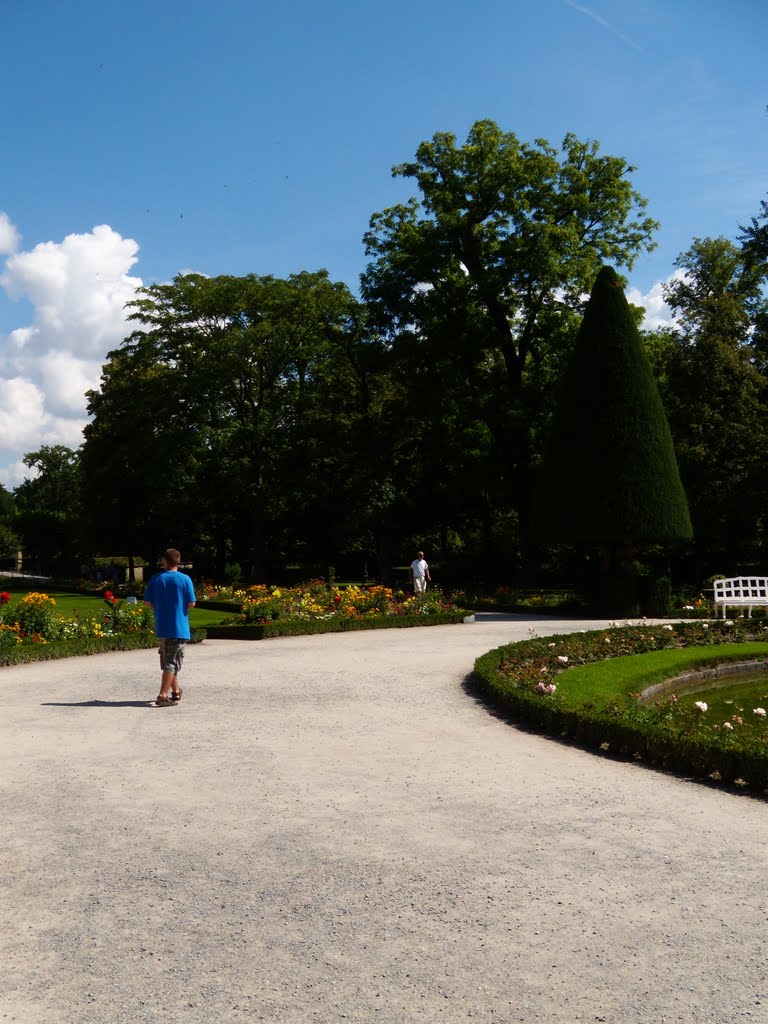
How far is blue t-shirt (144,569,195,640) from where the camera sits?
10562 mm

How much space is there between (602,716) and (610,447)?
14.3m

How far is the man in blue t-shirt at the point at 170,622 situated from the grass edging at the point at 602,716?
351 centimetres

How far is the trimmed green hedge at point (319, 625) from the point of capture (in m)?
18.1

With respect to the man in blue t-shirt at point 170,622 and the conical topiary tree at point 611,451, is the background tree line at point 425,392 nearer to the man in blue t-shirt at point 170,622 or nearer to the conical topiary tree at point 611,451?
the conical topiary tree at point 611,451

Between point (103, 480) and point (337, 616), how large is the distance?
88.3 feet

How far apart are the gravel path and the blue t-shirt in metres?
1.40

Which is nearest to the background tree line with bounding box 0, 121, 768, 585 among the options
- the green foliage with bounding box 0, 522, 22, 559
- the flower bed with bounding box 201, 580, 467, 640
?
the flower bed with bounding box 201, 580, 467, 640

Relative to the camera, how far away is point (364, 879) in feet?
16.5

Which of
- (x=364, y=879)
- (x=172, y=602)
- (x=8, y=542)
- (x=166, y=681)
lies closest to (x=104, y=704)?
(x=166, y=681)

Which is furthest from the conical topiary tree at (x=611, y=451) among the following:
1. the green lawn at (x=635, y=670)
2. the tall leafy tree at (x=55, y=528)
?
the tall leafy tree at (x=55, y=528)

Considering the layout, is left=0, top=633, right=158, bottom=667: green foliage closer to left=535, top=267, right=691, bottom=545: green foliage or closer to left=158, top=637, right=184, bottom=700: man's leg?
left=158, top=637, right=184, bottom=700: man's leg

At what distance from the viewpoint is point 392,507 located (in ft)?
129

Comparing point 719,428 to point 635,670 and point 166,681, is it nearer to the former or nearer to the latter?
point 635,670

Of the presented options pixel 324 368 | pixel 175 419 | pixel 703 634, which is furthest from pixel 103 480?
pixel 703 634
